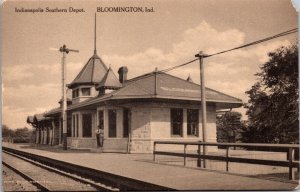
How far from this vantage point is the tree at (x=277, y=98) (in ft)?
44.5

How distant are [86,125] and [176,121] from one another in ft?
20.8

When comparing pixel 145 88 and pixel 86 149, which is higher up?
pixel 145 88

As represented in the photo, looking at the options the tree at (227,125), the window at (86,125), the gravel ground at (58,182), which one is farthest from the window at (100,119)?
the tree at (227,125)

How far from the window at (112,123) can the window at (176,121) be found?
107 inches

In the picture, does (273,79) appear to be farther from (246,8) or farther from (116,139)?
(116,139)

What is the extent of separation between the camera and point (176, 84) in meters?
19.5

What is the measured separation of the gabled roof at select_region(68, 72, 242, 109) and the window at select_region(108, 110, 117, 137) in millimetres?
885

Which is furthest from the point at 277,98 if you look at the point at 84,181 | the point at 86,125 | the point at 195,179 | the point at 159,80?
the point at 86,125

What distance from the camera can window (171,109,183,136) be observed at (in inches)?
724

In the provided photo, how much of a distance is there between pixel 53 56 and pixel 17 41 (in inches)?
83.4

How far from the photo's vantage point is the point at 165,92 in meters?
17.9

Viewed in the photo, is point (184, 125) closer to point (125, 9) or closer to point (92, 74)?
point (92, 74)

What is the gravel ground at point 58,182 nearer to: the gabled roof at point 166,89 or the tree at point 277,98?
the gabled roof at point 166,89

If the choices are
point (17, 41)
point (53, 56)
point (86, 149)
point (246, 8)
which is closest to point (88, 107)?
point (86, 149)
